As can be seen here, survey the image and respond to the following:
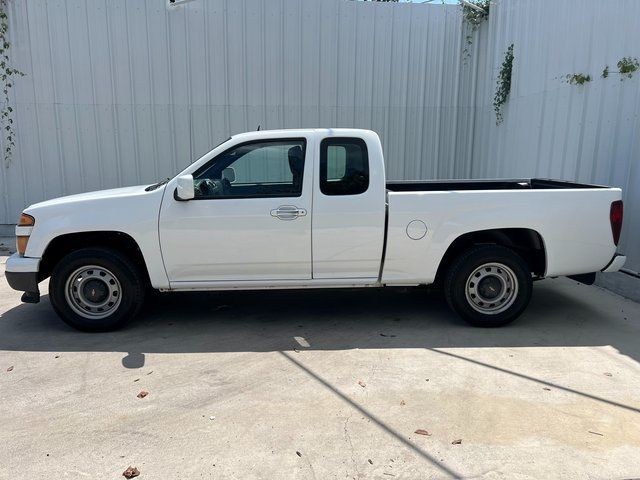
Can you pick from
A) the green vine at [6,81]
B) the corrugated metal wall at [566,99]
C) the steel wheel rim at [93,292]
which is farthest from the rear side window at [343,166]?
the green vine at [6,81]

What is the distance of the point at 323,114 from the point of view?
9797 mm

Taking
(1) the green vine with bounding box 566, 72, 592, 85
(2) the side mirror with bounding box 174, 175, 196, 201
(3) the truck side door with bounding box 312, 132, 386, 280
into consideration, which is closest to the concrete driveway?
(3) the truck side door with bounding box 312, 132, 386, 280

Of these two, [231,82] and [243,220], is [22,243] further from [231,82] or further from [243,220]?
[231,82]

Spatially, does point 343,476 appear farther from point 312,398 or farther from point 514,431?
point 514,431

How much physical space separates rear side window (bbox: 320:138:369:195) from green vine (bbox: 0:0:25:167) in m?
7.33

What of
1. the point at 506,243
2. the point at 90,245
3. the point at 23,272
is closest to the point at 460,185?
the point at 506,243

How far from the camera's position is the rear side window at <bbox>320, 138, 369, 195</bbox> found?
15.6 ft

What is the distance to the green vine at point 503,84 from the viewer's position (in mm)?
8914

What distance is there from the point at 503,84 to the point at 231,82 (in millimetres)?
5003

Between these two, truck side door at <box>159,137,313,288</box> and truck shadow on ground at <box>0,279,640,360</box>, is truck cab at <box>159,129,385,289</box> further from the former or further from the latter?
truck shadow on ground at <box>0,279,640,360</box>

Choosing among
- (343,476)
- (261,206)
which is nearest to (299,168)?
(261,206)

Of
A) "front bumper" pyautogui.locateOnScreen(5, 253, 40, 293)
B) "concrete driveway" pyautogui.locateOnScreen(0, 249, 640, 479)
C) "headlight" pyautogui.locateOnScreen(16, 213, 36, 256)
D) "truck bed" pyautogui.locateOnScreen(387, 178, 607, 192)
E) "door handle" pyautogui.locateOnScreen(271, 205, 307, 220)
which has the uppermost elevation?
"truck bed" pyautogui.locateOnScreen(387, 178, 607, 192)

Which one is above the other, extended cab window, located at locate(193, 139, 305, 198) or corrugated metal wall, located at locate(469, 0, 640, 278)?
corrugated metal wall, located at locate(469, 0, 640, 278)

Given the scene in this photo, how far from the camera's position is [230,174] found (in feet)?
15.9
